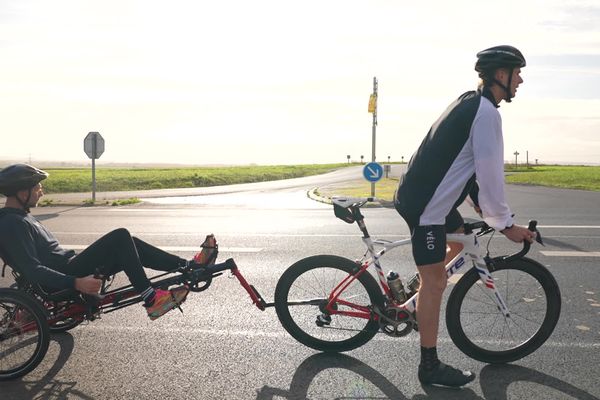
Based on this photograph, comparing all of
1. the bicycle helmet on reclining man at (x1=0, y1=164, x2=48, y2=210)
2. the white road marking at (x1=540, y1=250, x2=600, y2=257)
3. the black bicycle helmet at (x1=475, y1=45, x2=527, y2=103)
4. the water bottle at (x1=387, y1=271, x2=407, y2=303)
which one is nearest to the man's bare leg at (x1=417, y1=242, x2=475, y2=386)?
the water bottle at (x1=387, y1=271, x2=407, y2=303)

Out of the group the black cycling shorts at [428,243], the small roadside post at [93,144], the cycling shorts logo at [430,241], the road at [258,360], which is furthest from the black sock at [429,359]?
the small roadside post at [93,144]

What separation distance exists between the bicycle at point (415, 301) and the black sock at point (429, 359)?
8.9 inches

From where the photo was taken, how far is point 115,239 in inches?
163

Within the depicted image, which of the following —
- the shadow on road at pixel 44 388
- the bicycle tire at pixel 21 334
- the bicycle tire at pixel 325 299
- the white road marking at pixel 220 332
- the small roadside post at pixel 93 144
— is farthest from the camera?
the small roadside post at pixel 93 144

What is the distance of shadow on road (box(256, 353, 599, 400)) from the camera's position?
354 cm

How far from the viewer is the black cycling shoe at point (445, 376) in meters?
3.69

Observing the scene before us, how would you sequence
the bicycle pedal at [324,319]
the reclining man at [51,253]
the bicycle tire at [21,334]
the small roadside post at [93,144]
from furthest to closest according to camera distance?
the small roadside post at [93,144]
the bicycle pedal at [324,319]
the reclining man at [51,253]
the bicycle tire at [21,334]

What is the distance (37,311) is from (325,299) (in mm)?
2066

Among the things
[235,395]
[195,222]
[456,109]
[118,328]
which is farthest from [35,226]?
[195,222]

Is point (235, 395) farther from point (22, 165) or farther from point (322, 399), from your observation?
point (22, 165)

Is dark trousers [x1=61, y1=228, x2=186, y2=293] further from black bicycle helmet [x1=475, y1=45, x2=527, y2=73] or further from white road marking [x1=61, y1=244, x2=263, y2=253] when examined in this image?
white road marking [x1=61, y1=244, x2=263, y2=253]

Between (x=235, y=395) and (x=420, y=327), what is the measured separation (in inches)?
51.9

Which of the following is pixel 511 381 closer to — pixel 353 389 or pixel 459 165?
pixel 353 389

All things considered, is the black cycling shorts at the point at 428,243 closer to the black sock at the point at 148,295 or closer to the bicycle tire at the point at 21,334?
the black sock at the point at 148,295
